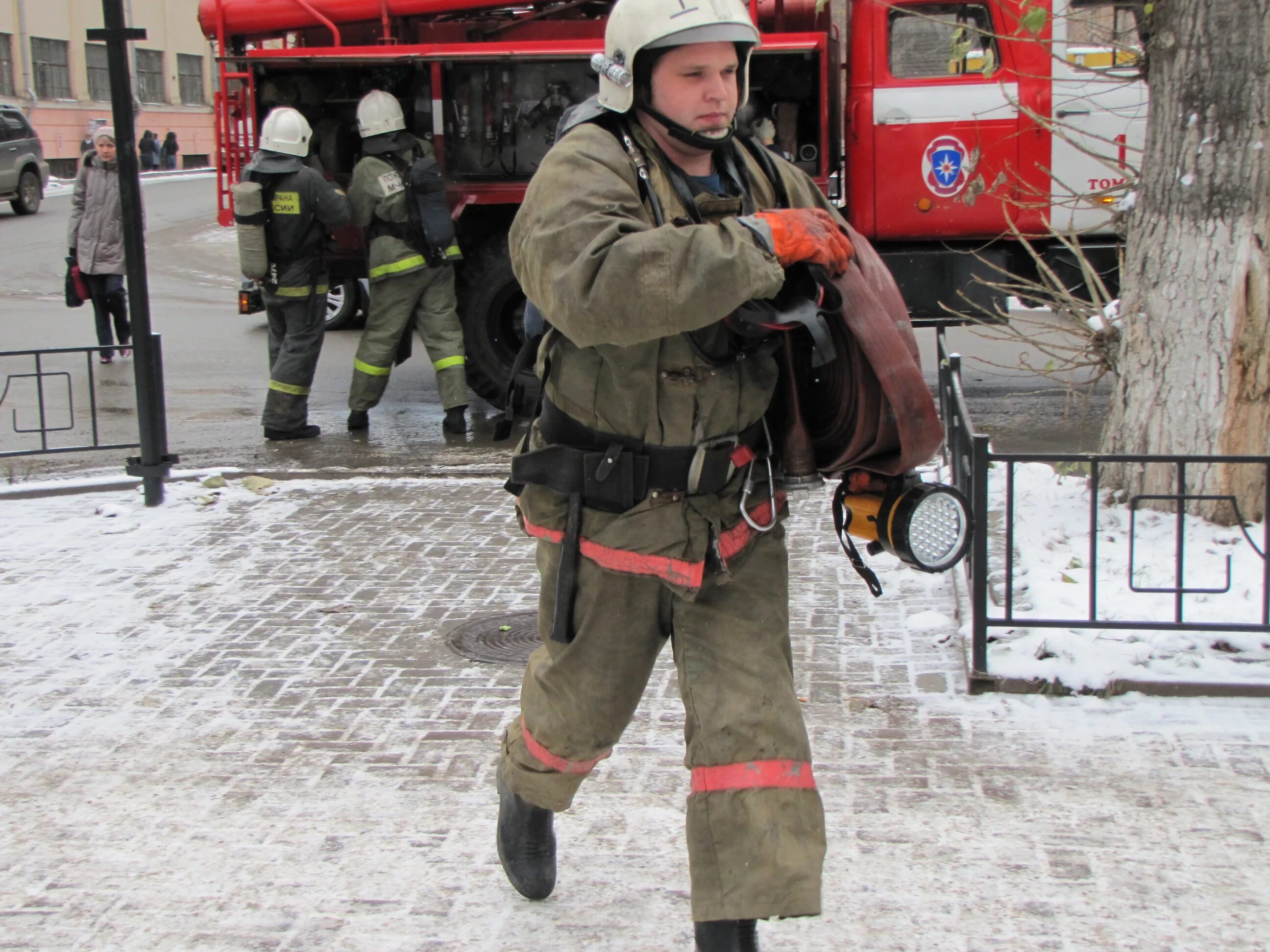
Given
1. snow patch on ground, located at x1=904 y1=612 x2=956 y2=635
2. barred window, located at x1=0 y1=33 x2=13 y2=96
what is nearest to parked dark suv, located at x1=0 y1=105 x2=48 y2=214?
barred window, located at x1=0 y1=33 x2=13 y2=96

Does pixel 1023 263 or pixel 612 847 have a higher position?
pixel 1023 263

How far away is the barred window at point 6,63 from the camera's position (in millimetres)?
39969

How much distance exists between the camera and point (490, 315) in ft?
31.5

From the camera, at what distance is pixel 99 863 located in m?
3.61

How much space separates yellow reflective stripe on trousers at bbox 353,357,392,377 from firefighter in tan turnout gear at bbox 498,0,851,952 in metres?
6.11

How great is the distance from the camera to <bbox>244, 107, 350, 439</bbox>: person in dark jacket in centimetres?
845

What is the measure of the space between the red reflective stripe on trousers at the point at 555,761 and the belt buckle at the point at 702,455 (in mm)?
639

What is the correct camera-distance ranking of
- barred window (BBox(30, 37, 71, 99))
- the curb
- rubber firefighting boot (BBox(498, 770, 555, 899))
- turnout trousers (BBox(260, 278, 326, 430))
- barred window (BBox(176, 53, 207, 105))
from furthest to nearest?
barred window (BBox(176, 53, 207, 105))
barred window (BBox(30, 37, 71, 99))
turnout trousers (BBox(260, 278, 326, 430))
the curb
rubber firefighting boot (BBox(498, 770, 555, 899))

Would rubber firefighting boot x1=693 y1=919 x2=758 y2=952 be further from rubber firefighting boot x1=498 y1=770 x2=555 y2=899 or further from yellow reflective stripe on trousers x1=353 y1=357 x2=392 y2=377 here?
yellow reflective stripe on trousers x1=353 y1=357 x2=392 y2=377

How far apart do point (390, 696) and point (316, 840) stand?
1022mm

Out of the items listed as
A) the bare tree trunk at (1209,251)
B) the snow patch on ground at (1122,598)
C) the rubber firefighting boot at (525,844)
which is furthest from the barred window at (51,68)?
the rubber firefighting boot at (525,844)

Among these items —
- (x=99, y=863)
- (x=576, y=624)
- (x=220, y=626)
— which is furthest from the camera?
(x=220, y=626)

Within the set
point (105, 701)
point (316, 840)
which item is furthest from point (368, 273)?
point (316, 840)

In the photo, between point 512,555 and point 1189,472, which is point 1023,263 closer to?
point 1189,472
